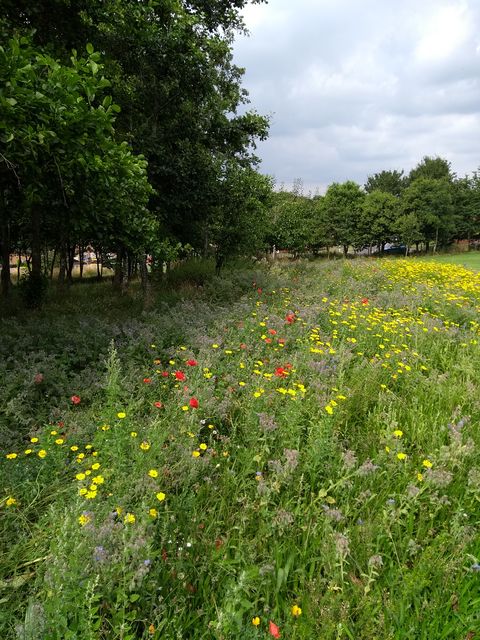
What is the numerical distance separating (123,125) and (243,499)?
9310mm

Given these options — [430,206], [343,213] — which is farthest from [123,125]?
[430,206]

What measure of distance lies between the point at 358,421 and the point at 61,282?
12601mm

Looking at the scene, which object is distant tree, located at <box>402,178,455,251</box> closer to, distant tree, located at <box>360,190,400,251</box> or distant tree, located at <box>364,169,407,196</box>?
distant tree, located at <box>360,190,400,251</box>

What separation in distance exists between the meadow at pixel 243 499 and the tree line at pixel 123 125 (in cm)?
254

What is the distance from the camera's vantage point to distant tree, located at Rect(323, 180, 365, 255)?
4362 centimetres

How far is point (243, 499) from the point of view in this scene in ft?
8.50

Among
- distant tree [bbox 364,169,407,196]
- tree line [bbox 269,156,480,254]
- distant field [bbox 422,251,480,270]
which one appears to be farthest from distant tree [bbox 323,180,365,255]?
distant tree [bbox 364,169,407,196]

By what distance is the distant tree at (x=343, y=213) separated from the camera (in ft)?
143

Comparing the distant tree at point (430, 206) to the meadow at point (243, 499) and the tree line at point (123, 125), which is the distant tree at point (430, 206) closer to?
the tree line at point (123, 125)

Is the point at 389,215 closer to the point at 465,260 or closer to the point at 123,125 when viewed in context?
the point at 465,260

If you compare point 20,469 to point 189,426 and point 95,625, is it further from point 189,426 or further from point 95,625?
point 95,625

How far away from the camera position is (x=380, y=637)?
1.94m

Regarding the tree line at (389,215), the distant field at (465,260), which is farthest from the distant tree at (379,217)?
the distant field at (465,260)

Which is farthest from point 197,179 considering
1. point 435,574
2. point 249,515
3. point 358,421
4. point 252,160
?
point 435,574
